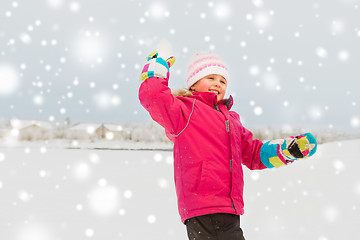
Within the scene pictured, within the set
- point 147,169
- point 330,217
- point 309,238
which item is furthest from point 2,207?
point 330,217

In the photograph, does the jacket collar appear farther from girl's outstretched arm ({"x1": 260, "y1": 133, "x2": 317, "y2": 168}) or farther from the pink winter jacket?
girl's outstretched arm ({"x1": 260, "y1": 133, "x2": 317, "y2": 168})

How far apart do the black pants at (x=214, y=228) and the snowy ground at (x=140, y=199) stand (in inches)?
74.2

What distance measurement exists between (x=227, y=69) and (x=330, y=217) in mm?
2683

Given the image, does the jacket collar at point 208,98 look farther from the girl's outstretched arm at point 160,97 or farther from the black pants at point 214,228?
the black pants at point 214,228

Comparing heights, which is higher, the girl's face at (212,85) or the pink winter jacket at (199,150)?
the girl's face at (212,85)

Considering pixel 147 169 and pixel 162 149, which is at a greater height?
pixel 162 149

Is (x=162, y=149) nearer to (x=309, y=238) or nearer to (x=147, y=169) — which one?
(x=147, y=169)

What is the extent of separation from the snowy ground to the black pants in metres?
1.88

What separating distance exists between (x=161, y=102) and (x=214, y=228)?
2.48 ft

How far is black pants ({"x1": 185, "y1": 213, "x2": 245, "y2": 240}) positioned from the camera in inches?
72.6

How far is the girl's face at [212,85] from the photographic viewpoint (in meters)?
2.35

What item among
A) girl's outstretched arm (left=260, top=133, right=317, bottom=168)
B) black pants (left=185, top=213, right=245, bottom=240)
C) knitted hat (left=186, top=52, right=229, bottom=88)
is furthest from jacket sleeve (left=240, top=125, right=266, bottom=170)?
black pants (left=185, top=213, right=245, bottom=240)

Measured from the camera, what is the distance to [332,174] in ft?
19.0

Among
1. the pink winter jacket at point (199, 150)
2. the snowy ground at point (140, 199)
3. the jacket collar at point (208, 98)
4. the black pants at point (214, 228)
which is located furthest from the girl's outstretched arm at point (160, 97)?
the snowy ground at point (140, 199)
